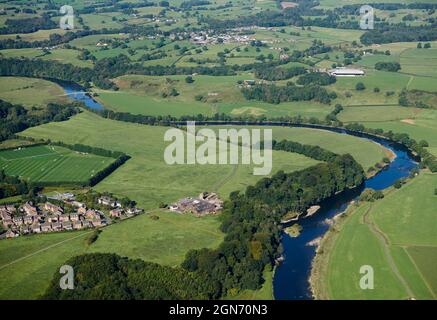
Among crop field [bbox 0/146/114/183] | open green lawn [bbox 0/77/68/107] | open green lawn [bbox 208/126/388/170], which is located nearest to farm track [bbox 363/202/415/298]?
open green lawn [bbox 208/126/388/170]

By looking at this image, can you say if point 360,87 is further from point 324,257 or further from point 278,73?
point 324,257

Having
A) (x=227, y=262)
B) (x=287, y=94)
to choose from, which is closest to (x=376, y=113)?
(x=287, y=94)

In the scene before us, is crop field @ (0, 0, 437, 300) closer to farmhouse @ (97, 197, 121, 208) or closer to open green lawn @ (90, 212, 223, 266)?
open green lawn @ (90, 212, 223, 266)

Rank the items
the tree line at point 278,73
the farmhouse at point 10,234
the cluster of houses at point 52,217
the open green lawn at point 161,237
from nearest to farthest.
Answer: the open green lawn at point 161,237
the farmhouse at point 10,234
the cluster of houses at point 52,217
the tree line at point 278,73

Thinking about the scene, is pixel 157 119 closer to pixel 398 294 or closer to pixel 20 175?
pixel 20 175

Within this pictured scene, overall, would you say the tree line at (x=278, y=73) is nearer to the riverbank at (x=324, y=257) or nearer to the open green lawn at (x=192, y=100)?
the open green lawn at (x=192, y=100)

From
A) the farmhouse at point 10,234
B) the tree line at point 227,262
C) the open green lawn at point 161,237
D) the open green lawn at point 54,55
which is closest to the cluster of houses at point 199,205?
the open green lawn at point 161,237

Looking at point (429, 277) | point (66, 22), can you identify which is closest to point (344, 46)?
point (66, 22)
